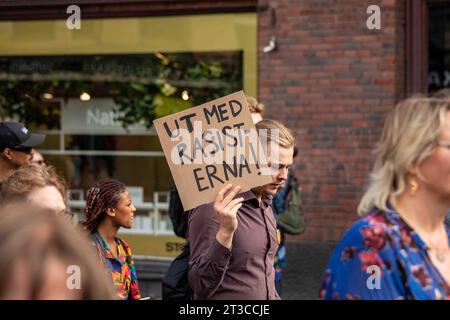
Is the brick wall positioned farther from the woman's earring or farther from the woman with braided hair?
the woman's earring

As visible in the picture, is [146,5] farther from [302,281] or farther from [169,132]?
[169,132]

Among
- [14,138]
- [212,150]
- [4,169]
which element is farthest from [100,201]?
[212,150]

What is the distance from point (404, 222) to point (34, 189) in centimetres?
153

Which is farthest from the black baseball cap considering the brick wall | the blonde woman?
the brick wall

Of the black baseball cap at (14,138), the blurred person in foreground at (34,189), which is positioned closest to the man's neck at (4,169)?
the black baseball cap at (14,138)

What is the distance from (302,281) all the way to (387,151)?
6.19m

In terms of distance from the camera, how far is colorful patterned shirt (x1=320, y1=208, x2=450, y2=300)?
2625 millimetres

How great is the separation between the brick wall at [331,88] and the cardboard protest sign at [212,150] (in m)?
5.22

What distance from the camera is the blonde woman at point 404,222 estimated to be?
8.65 ft

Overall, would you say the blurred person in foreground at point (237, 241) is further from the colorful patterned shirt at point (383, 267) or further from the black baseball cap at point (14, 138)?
the black baseball cap at point (14, 138)

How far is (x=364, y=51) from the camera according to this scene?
29.7 feet

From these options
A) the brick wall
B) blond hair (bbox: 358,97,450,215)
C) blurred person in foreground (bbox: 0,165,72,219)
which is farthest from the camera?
the brick wall

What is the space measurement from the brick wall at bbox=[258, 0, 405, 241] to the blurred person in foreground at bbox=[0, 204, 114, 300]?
24.1 feet

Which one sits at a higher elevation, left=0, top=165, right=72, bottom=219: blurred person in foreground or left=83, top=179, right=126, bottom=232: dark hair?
left=0, top=165, right=72, bottom=219: blurred person in foreground
